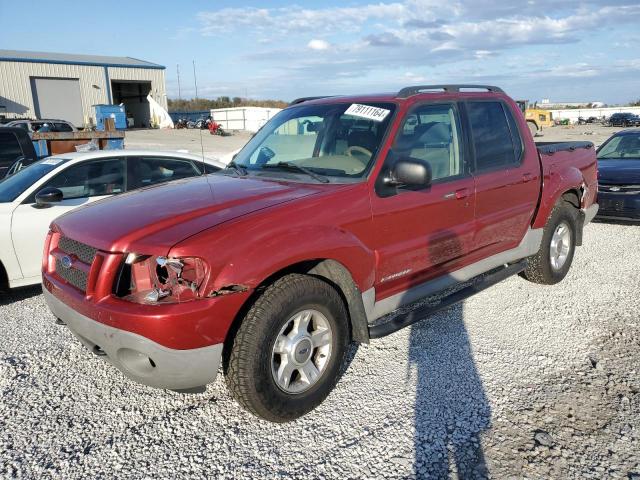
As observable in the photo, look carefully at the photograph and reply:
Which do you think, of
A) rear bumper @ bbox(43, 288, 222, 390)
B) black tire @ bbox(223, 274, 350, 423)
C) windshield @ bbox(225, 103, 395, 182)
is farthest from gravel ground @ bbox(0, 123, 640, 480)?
windshield @ bbox(225, 103, 395, 182)

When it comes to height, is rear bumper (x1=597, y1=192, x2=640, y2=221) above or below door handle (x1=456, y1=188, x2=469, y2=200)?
below

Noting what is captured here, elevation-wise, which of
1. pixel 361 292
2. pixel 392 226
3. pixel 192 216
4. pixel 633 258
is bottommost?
pixel 633 258

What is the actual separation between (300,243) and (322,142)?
1.32 m

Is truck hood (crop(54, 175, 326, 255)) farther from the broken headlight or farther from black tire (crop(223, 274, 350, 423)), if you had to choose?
black tire (crop(223, 274, 350, 423))

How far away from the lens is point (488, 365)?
3830mm

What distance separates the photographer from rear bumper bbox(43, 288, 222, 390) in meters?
2.69

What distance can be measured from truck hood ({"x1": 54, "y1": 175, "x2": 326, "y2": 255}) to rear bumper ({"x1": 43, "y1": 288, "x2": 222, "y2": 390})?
1.50ft

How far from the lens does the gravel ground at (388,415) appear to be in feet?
9.05

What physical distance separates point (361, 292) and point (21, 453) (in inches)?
86.1

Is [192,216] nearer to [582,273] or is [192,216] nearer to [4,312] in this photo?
[4,312]

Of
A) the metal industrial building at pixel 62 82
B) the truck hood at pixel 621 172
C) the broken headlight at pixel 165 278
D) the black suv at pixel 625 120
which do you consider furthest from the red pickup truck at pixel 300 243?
the black suv at pixel 625 120

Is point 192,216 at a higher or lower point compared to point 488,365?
higher

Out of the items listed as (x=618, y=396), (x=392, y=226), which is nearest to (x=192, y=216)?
(x=392, y=226)

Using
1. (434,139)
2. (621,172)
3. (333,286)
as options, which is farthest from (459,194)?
(621,172)
